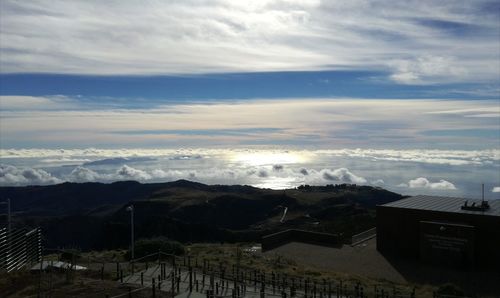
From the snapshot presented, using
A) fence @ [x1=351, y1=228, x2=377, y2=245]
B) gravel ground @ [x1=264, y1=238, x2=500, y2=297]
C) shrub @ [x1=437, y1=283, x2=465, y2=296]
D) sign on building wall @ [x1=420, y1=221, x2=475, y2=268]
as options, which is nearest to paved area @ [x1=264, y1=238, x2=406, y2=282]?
gravel ground @ [x1=264, y1=238, x2=500, y2=297]

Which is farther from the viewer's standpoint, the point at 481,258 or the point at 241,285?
the point at 481,258

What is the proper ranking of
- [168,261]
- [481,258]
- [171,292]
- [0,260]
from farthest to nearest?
[481,258] → [168,261] → [0,260] → [171,292]

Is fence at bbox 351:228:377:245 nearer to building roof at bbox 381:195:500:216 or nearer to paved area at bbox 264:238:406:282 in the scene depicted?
paved area at bbox 264:238:406:282

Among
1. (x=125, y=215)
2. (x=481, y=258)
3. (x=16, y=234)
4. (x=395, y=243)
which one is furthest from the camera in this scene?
(x=125, y=215)

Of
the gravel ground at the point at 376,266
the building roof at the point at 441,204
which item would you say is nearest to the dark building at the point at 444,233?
the building roof at the point at 441,204

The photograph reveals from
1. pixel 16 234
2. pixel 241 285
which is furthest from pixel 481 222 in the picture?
pixel 16 234

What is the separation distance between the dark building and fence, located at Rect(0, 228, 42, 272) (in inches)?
924

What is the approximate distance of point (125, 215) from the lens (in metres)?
152

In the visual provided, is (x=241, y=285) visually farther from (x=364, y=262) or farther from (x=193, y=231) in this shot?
(x=193, y=231)

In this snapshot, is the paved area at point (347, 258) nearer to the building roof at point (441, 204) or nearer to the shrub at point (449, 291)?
the building roof at point (441, 204)

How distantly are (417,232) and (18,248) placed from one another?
83.1 ft

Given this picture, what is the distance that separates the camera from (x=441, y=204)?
37594 mm

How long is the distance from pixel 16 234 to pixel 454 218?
26.4m

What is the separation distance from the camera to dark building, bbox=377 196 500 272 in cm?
3262
